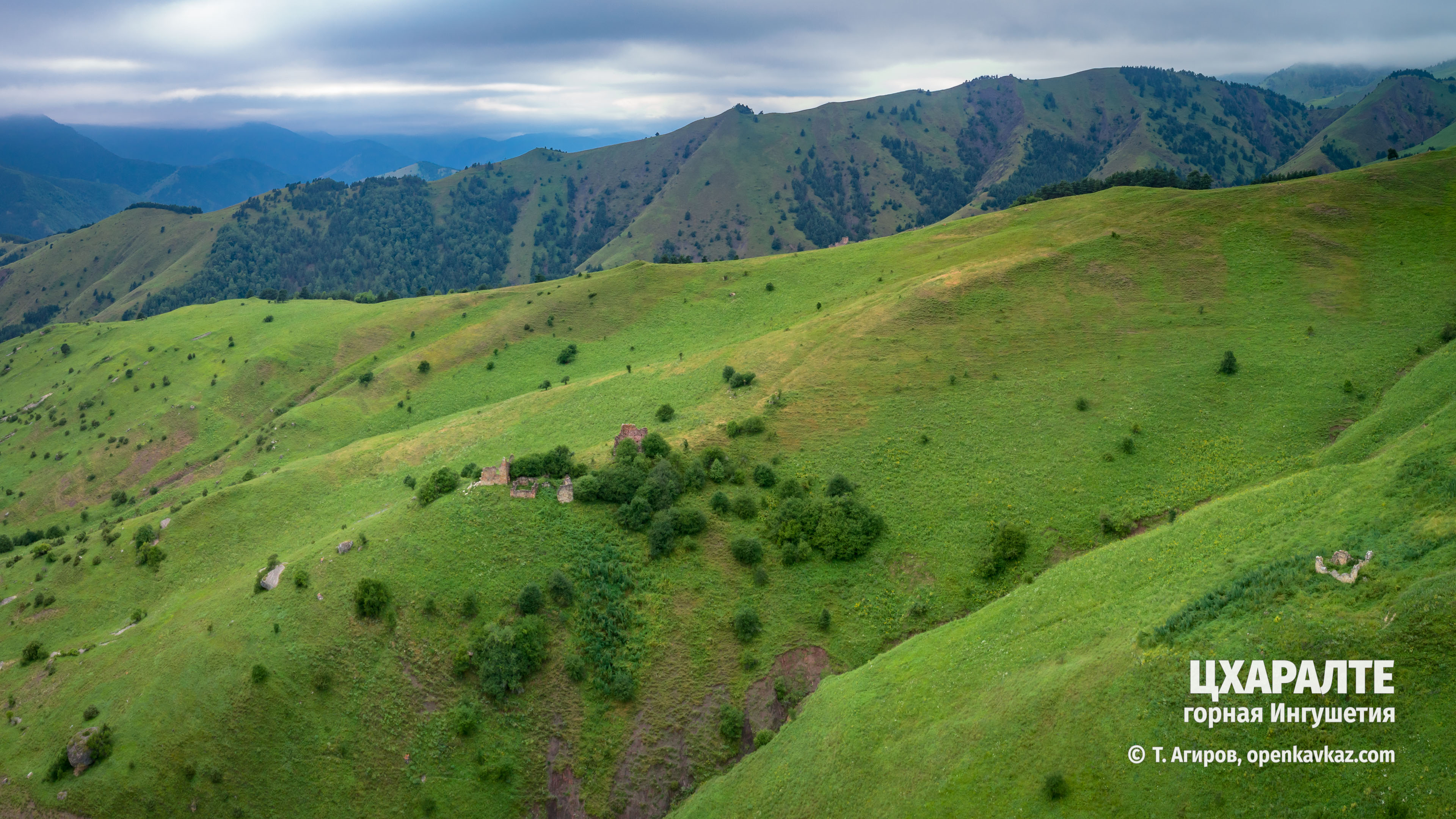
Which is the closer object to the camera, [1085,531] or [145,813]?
[145,813]

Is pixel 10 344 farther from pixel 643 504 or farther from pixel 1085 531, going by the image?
pixel 1085 531

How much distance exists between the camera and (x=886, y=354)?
83688 millimetres

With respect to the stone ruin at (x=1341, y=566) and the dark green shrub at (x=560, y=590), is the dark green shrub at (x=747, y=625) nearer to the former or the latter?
the dark green shrub at (x=560, y=590)

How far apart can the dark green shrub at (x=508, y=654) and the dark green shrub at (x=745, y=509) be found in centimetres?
2043

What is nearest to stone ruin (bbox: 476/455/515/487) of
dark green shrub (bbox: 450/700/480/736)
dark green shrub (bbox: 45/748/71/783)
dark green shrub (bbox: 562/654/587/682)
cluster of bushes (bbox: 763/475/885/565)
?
dark green shrub (bbox: 562/654/587/682)

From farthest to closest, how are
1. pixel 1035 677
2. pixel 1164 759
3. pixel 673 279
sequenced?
1. pixel 673 279
2. pixel 1035 677
3. pixel 1164 759

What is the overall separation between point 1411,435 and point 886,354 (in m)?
47.7

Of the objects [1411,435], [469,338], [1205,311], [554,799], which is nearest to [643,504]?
[554,799]

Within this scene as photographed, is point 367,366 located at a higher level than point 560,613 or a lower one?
higher

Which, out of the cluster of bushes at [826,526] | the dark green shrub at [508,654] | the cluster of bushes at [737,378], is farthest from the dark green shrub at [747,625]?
the cluster of bushes at [737,378]

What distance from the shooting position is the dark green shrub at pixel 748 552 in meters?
60.5

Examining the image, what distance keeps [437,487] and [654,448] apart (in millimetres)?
20790

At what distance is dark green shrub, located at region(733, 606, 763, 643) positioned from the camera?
181 feet

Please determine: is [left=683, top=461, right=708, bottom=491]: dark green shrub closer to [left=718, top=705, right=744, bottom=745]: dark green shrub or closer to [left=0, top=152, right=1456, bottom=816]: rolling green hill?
[left=0, top=152, right=1456, bottom=816]: rolling green hill
